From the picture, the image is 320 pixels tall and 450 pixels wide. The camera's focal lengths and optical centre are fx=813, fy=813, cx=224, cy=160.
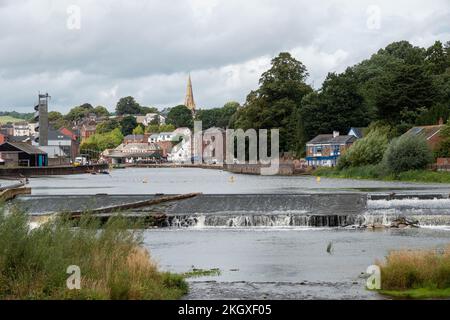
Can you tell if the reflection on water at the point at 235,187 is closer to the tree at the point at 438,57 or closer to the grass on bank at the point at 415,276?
the grass on bank at the point at 415,276

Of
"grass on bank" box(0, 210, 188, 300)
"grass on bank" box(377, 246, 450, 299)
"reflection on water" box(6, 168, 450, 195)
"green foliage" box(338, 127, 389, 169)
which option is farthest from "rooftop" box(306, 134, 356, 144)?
"grass on bank" box(0, 210, 188, 300)

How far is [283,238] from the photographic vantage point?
41500 mm

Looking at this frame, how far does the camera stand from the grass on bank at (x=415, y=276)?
23812 millimetres

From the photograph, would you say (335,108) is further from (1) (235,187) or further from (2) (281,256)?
(2) (281,256)

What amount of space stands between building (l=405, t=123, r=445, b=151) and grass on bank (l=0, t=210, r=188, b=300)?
80.9 m

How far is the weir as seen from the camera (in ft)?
155

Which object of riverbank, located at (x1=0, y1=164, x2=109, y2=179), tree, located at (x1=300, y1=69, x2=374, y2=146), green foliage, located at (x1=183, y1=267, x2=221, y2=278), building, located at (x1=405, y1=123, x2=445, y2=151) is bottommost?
green foliage, located at (x1=183, y1=267, x2=221, y2=278)

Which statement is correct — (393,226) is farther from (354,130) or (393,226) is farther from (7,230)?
(354,130)

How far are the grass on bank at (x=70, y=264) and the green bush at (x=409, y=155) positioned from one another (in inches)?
2918

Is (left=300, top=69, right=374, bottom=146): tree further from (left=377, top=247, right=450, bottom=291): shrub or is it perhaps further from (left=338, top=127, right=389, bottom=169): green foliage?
(left=377, top=247, right=450, bottom=291): shrub

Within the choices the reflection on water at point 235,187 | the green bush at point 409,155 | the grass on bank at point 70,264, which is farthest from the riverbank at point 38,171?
the grass on bank at point 70,264

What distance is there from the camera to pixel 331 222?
46.9 meters

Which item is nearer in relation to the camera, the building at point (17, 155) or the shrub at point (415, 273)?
the shrub at point (415, 273)

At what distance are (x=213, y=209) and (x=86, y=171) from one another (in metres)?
127
